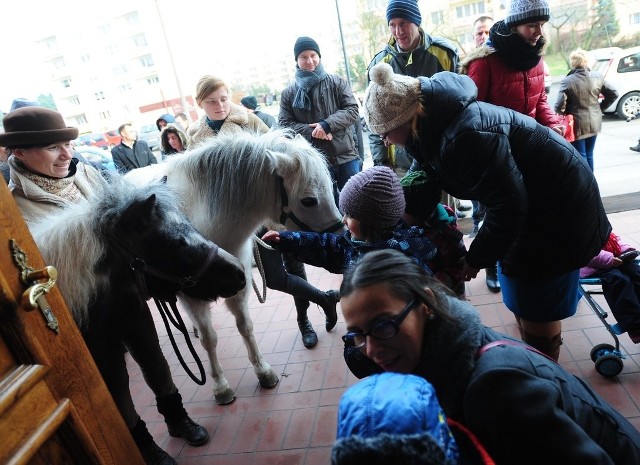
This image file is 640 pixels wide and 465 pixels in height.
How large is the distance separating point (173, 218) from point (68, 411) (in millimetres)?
872

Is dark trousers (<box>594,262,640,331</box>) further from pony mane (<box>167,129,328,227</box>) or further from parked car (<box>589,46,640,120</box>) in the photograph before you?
parked car (<box>589,46,640,120</box>)

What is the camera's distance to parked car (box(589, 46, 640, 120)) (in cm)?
932

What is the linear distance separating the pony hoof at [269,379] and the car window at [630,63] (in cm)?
1121

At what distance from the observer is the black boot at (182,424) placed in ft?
8.11

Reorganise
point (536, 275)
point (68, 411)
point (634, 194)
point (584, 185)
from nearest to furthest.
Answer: point (68, 411), point (584, 185), point (536, 275), point (634, 194)

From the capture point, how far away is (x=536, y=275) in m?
1.82

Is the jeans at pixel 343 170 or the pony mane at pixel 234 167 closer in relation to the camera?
the pony mane at pixel 234 167

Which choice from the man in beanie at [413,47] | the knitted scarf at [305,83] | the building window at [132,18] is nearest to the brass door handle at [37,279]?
the man in beanie at [413,47]

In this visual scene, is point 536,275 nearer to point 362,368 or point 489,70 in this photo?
point 362,368

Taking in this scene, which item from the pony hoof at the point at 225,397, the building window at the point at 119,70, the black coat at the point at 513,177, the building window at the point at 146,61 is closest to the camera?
the black coat at the point at 513,177

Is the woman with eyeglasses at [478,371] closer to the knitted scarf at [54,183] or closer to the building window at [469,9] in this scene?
the knitted scarf at [54,183]

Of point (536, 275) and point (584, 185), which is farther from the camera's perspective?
point (536, 275)

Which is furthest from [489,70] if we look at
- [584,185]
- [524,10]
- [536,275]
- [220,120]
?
[220,120]

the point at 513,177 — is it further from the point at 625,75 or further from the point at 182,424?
the point at 625,75
